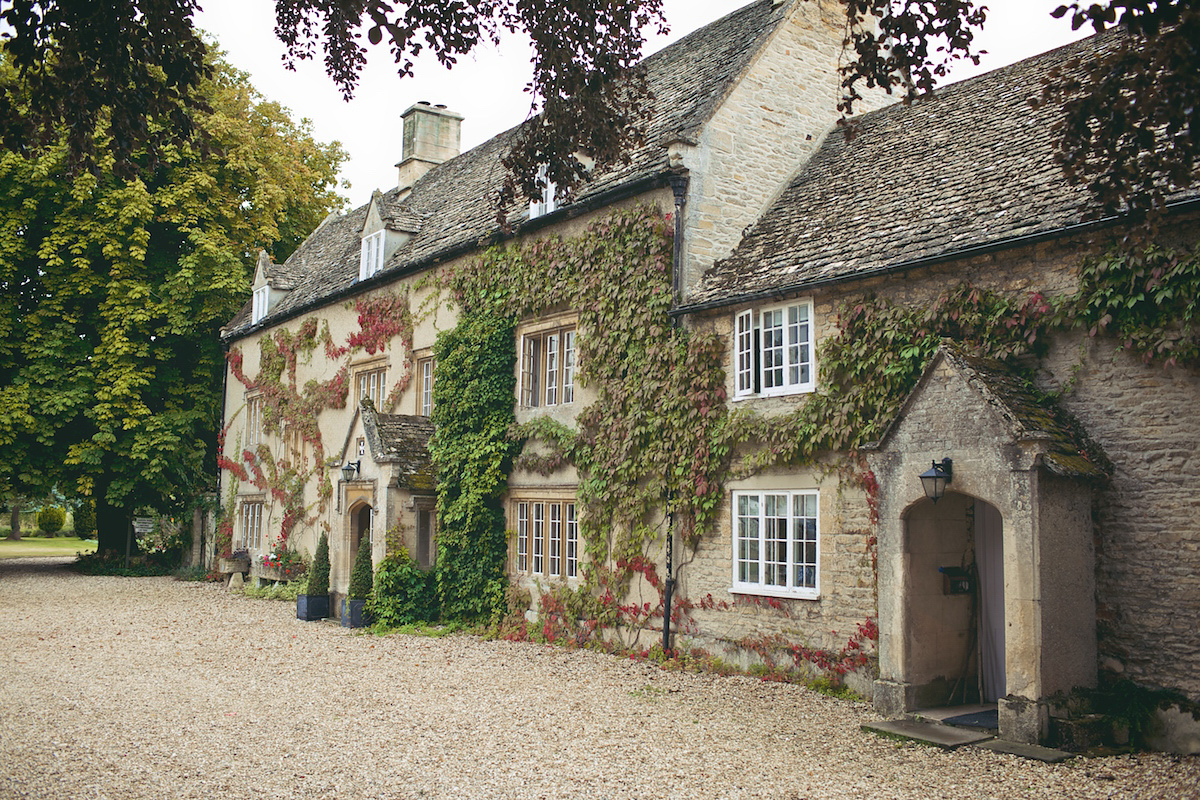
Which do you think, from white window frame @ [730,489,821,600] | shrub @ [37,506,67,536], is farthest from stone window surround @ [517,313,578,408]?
shrub @ [37,506,67,536]

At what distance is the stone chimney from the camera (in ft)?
90.5

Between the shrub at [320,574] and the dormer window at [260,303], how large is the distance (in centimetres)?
1050

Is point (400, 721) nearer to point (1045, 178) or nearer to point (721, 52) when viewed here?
point (1045, 178)

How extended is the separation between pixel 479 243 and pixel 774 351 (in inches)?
295

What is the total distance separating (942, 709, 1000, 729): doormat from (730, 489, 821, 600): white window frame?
2.44 meters

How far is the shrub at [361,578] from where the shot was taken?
18.0m

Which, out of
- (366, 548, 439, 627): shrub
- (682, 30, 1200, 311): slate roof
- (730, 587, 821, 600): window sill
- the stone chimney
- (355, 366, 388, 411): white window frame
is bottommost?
(366, 548, 439, 627): shrub

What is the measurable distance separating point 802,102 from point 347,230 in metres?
17.0

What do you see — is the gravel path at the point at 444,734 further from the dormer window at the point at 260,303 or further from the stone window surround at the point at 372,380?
the dormer window at the point at 260,303

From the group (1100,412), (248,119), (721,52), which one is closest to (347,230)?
(248,119)

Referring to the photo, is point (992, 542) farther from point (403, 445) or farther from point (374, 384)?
point (374, 384)

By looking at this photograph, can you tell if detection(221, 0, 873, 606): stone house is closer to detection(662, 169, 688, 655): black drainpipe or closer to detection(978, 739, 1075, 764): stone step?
detection(662, 169, 688, 655): black drainpipe

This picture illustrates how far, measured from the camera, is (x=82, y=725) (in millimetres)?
9664

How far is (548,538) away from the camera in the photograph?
16.7 metres
